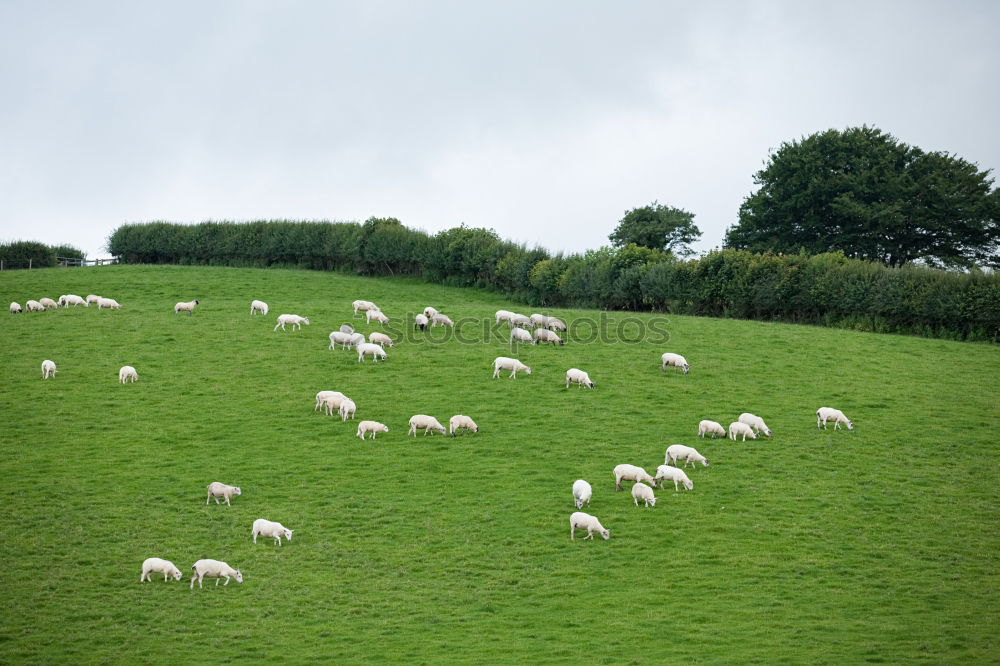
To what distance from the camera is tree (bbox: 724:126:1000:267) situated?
8119cm

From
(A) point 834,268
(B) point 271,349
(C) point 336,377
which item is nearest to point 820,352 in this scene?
(A) point 834,268

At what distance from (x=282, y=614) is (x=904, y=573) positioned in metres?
15.4

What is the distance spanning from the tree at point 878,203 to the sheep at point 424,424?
5581 centimetres

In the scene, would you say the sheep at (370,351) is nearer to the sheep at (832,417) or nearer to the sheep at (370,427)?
the sheep at (370,427)

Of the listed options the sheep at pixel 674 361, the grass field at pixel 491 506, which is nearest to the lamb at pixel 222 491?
the grass field at pixel 491 506

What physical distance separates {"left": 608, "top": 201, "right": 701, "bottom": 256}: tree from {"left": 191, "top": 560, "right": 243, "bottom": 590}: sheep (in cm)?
8871

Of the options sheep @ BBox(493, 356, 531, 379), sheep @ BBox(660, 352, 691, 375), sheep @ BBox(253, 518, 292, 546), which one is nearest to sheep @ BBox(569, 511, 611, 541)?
sheep @ BBox(253, 518, 292, 546)

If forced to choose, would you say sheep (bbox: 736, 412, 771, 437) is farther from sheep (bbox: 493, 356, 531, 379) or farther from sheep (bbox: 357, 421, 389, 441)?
sheep (bbox: 357, 421, 389, 441)

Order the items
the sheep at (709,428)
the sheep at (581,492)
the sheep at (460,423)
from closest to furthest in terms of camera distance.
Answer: the sheep at (581,492)
the sheep at (709,428)
the sheep at (460,423)

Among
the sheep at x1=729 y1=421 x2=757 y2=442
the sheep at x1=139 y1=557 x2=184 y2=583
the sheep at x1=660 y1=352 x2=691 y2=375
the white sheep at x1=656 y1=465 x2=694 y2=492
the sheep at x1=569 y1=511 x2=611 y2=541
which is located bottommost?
the sheep at x1=139 y1=557 x2=184 y2=583

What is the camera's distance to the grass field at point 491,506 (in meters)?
20.9

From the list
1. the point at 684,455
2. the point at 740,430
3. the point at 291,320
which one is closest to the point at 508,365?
the point at 740,430

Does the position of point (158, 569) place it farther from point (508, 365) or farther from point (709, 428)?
point (508, 365)

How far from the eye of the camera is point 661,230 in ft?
355
